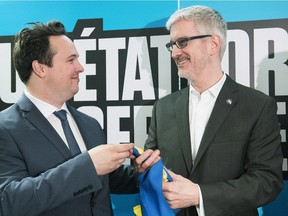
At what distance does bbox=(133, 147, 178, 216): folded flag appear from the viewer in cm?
157

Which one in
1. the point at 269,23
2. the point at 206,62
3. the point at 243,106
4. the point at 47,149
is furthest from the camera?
the point at 269,23

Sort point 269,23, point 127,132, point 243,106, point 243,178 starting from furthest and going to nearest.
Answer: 1. point 127,132
2. point 269,23
3. point 243,106
4. point 243,178

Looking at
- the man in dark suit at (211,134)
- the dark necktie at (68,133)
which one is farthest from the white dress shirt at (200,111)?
the dark necktie at (68,133)

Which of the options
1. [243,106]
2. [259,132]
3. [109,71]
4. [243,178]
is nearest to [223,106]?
[243,106]

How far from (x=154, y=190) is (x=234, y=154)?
0.42m

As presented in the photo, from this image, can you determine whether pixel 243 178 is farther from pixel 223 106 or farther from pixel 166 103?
pixel 166 103

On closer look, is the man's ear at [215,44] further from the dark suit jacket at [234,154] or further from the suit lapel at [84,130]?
the suit lapel at [84,130]

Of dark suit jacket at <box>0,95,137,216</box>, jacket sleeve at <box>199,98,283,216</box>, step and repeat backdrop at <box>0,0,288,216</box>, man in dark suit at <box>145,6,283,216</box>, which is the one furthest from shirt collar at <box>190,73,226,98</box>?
dark suit jacket at <box>0,95,137,216</box>

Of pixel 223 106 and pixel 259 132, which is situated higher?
pixel 223 106

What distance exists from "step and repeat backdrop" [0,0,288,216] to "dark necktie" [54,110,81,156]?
89cm

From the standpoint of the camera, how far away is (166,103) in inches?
82.0

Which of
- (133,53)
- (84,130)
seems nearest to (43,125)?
(84,130)

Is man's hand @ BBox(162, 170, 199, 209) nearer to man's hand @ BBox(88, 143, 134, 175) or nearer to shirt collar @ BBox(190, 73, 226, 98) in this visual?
man's hand @ BBox(88, 143, 134, 175)

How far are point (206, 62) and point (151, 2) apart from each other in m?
0.76
